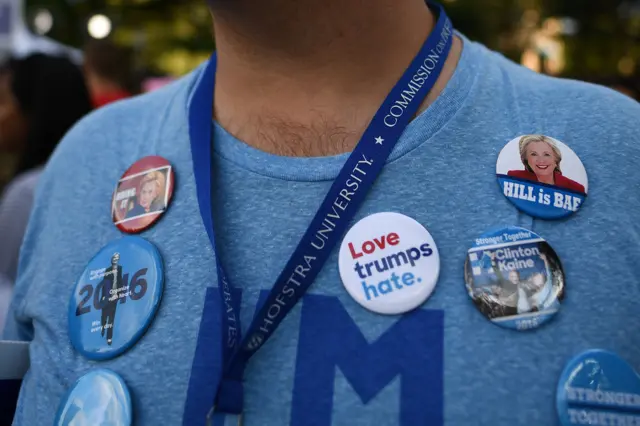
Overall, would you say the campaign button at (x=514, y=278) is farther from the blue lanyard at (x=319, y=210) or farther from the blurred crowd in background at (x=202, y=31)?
the blurred crowd in background at (x=202, y=31)

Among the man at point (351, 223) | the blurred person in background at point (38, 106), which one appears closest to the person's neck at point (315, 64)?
the man at point (351, 223)

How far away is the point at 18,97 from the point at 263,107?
279 cm

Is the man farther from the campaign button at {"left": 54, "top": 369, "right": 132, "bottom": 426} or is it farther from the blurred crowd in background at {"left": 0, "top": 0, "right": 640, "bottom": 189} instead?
the blurred crowd in background at {"left": 0, "top": 0, "right": 640, "bottom": 189}

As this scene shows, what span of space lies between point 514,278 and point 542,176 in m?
0.19

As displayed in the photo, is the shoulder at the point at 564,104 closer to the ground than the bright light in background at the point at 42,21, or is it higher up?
closer to the ground

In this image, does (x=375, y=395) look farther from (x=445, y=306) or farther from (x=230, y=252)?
(x=230, y=252)

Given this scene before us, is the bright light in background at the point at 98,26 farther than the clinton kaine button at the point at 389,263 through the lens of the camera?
Yes

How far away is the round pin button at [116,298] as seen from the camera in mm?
1073

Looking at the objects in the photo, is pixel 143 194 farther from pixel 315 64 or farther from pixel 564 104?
pixel 564 104

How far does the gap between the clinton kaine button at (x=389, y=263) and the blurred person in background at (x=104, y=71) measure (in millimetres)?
3127

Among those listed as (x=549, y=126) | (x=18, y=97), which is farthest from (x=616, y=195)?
(x=18, y=97)

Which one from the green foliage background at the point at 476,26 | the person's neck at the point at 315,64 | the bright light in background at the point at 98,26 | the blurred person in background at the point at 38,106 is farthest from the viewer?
the green foliage background at the point at 476,26

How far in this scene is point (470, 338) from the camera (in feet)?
3.14

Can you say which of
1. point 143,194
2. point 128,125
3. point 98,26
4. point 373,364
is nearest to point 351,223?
point 373,364
